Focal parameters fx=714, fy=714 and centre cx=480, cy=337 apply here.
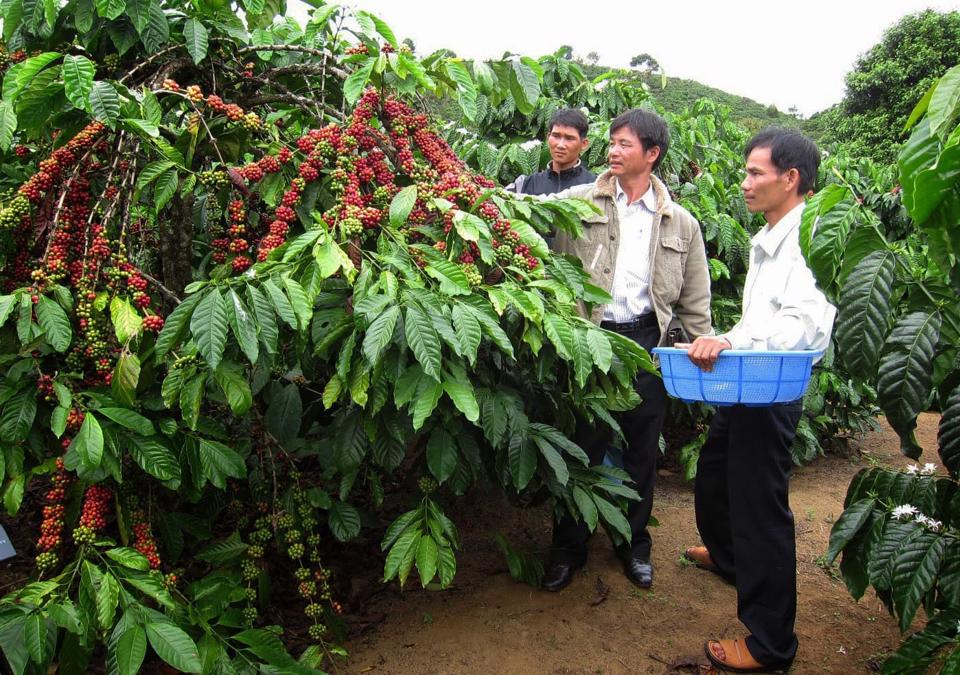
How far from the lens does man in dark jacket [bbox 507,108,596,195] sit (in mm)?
3311

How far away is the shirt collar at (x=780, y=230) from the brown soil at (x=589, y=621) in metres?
1.40

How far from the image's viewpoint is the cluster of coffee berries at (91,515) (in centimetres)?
184

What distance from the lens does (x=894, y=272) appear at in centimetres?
158

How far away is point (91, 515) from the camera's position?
1865 millimetres

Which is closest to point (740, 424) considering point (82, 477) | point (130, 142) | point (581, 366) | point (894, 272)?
point (581, 366)

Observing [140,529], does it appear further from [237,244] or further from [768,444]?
[768,444]

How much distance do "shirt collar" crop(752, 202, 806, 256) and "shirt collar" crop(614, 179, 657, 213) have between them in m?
0.66

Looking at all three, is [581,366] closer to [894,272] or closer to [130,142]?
[894,272]

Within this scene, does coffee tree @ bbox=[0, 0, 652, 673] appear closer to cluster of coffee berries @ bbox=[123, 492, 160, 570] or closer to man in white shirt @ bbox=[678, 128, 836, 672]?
cluster of coffee berries @ bbox=[123, 492, 160, 570]

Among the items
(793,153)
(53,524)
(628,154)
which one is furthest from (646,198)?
(53,524)

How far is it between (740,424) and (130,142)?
6.91 ft

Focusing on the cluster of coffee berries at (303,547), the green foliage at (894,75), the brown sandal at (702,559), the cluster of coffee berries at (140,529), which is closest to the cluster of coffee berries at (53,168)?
the cluster of coffee berries at (140,529)

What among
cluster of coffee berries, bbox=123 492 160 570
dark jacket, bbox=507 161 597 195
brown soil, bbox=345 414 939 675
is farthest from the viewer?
dark jacket, bbox=507 161 597 195

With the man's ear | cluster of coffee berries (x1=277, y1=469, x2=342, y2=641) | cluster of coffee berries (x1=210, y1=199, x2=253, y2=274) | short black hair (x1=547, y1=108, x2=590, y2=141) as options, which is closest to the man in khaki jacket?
short black hair (x1=547, y1=108, x2=590, y2=141)
